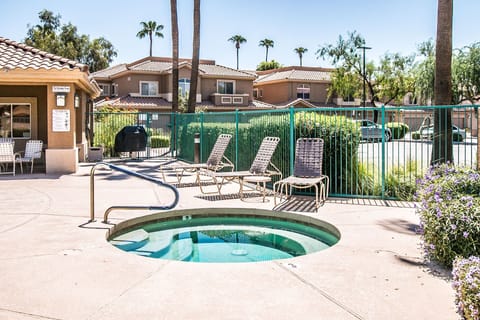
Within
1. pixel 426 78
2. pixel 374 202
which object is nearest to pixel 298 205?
pixel 374 202

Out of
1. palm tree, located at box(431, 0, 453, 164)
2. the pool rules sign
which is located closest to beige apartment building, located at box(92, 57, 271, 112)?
the pool rules sign

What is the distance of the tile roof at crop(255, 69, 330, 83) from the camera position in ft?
150

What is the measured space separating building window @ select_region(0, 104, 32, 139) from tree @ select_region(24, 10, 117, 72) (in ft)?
110

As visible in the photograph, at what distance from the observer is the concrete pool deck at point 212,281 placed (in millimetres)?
4012

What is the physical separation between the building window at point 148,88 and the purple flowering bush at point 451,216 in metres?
36.5

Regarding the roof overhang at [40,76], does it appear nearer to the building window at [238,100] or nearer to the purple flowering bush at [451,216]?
the purple flowering bush at [451,216]

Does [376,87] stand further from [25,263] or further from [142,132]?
[25,263]

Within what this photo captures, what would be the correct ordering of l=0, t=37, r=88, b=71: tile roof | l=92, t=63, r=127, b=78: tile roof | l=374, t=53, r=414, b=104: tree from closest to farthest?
l=0, t=37, r=88, b=71: tile roof
l=92, t=63, r=127, b=78: tile roof
l=374, t=53, r=414, b=104: tree

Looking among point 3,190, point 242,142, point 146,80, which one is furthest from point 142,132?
point 146,80

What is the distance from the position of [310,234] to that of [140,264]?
11.0 ft

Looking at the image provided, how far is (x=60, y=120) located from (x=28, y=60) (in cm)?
225

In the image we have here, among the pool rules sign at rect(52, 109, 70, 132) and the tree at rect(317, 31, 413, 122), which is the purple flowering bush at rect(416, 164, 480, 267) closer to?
the pool rules sign at rect(52, 109, 70, 132)

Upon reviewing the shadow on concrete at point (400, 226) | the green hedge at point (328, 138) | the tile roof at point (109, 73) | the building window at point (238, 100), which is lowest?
the shadow on concrete at point (400, 226)

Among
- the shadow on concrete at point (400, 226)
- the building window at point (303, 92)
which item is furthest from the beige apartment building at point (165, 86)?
the shadow on concrete at point (400, 226)
